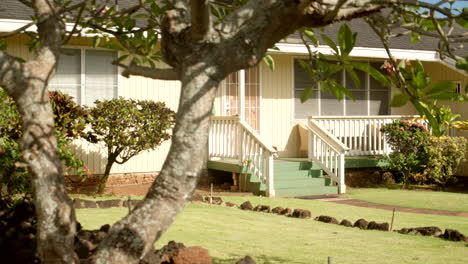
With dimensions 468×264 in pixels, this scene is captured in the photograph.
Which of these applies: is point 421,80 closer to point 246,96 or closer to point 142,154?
point 142,154

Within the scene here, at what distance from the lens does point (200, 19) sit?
3092mm

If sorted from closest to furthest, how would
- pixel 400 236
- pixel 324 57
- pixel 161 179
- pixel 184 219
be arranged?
1. pixel 161 179
2. pixel 324 57
3. pixel 400 236
4. pixel 184 219

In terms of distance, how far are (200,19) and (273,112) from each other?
1360 cm

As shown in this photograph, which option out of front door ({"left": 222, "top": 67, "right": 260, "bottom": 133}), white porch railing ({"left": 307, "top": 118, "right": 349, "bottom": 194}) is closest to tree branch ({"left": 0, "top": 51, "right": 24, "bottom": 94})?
white porch railing ({"left": 307, "top": 118, "right": 349, "bottom": 194})

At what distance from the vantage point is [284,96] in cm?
1678

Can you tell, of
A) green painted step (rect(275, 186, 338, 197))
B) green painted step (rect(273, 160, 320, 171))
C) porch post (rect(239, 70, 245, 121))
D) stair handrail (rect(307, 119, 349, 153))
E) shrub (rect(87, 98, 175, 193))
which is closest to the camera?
shrub (rect(87, 98, 175, 193))

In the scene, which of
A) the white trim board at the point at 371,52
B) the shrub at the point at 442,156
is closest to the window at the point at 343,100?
the white trim board at the point at 371,52

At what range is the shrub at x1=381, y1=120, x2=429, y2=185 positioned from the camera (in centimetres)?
1565

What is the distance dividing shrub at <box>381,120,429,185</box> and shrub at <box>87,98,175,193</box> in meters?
6.08

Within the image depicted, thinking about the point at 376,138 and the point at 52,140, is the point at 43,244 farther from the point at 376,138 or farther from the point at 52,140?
the point at 376,138

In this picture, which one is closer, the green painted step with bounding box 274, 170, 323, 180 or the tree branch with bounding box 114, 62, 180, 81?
the tree branch with bounding box 114, 62, 180, 81

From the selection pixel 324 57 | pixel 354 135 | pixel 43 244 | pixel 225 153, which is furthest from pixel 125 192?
pixel 43 244

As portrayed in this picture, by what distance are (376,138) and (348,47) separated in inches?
554

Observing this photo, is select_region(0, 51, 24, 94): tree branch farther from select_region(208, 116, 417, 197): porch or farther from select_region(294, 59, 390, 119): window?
select_region(294, 59, 390, 119): window
